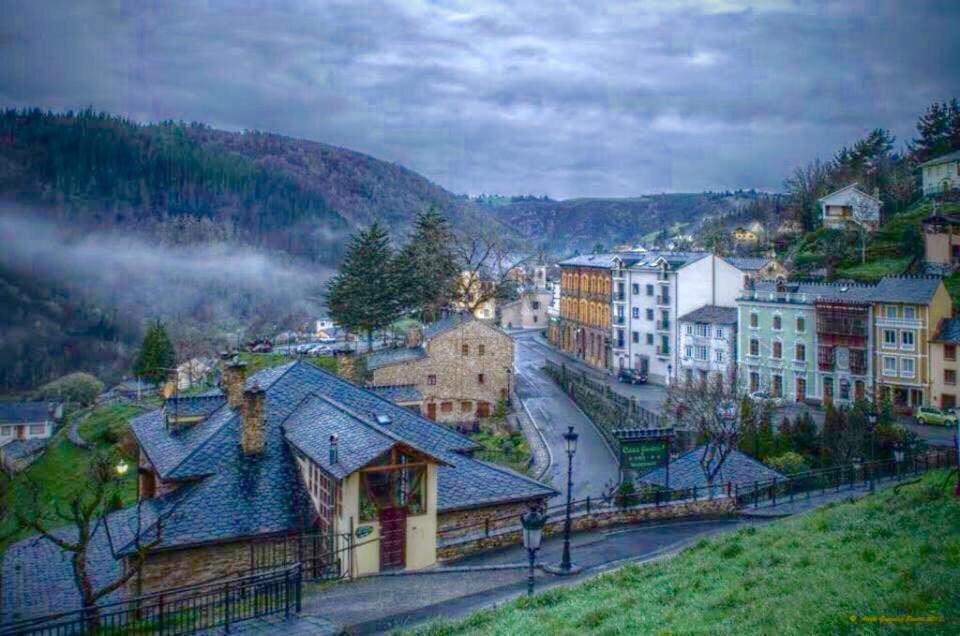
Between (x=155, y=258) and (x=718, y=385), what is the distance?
151 m

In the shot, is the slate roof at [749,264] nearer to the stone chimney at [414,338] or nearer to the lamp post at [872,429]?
the stone chimney at [414,338]

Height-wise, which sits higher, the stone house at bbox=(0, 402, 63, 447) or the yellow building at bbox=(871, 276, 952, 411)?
the yellow building at bbox=(871, 276, 952, 411)

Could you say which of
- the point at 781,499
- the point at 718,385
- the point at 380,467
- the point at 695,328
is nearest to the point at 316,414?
the point at 380,467

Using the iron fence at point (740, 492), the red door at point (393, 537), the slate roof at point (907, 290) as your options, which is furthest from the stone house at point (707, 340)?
the red door at point (393, 537)

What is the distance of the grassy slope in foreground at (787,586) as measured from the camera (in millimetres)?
9031

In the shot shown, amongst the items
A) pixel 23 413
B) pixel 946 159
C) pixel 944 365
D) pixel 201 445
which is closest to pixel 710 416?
pixel 944 365

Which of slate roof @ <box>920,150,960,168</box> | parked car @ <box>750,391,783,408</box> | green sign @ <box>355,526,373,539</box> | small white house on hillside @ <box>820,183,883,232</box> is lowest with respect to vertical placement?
green sign @ <box>355,526,373,539</box>

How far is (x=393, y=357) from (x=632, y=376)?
24.1 meters

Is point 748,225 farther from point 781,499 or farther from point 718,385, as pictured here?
point 781,499

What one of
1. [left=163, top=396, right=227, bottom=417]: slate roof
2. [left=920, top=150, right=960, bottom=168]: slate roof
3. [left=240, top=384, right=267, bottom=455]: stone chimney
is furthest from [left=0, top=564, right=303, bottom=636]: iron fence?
[left=920, top=150, right=960, bottom=168]: slate roof

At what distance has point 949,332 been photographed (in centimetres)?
4319

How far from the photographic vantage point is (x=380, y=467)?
17.5 metres

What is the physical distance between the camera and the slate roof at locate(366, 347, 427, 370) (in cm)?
4422

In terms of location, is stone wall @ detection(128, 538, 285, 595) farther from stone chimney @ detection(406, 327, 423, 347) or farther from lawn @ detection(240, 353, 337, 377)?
lawn @ detection(240, 353, 337, 377)
